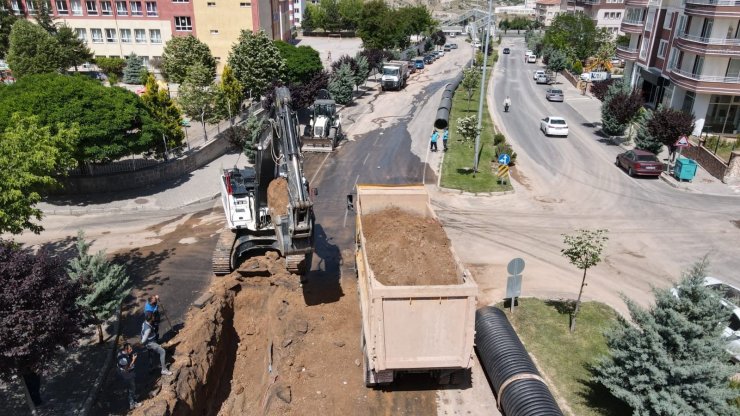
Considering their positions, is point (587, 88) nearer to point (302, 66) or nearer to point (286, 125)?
point (302, 66)

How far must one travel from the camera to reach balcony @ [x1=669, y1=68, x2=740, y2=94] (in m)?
34.9

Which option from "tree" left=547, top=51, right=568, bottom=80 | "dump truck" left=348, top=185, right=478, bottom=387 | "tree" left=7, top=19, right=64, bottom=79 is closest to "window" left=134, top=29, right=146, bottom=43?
"tree" left=7, top=19, right=64, bottom=79

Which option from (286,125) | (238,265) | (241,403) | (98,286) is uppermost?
(286,125)

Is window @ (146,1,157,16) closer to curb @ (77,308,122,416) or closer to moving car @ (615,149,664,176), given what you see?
moving car @ (615,149,664,176)

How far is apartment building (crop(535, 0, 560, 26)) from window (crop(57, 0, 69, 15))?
366ft

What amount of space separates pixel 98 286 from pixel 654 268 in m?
19.3

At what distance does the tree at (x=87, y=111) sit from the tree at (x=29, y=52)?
2485 cm

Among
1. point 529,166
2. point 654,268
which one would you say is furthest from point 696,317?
point 529,166

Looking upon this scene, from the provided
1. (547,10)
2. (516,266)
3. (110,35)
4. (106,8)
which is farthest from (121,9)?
(547,10)

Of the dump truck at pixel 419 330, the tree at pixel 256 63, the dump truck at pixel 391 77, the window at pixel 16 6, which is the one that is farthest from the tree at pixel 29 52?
the dump truck at pixel 419 330

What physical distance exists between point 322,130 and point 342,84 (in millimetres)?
13637

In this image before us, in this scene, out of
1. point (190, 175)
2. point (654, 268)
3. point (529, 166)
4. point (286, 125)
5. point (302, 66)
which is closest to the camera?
point (286, 125)

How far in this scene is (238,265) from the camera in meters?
18.0

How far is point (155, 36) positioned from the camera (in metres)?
59.0
